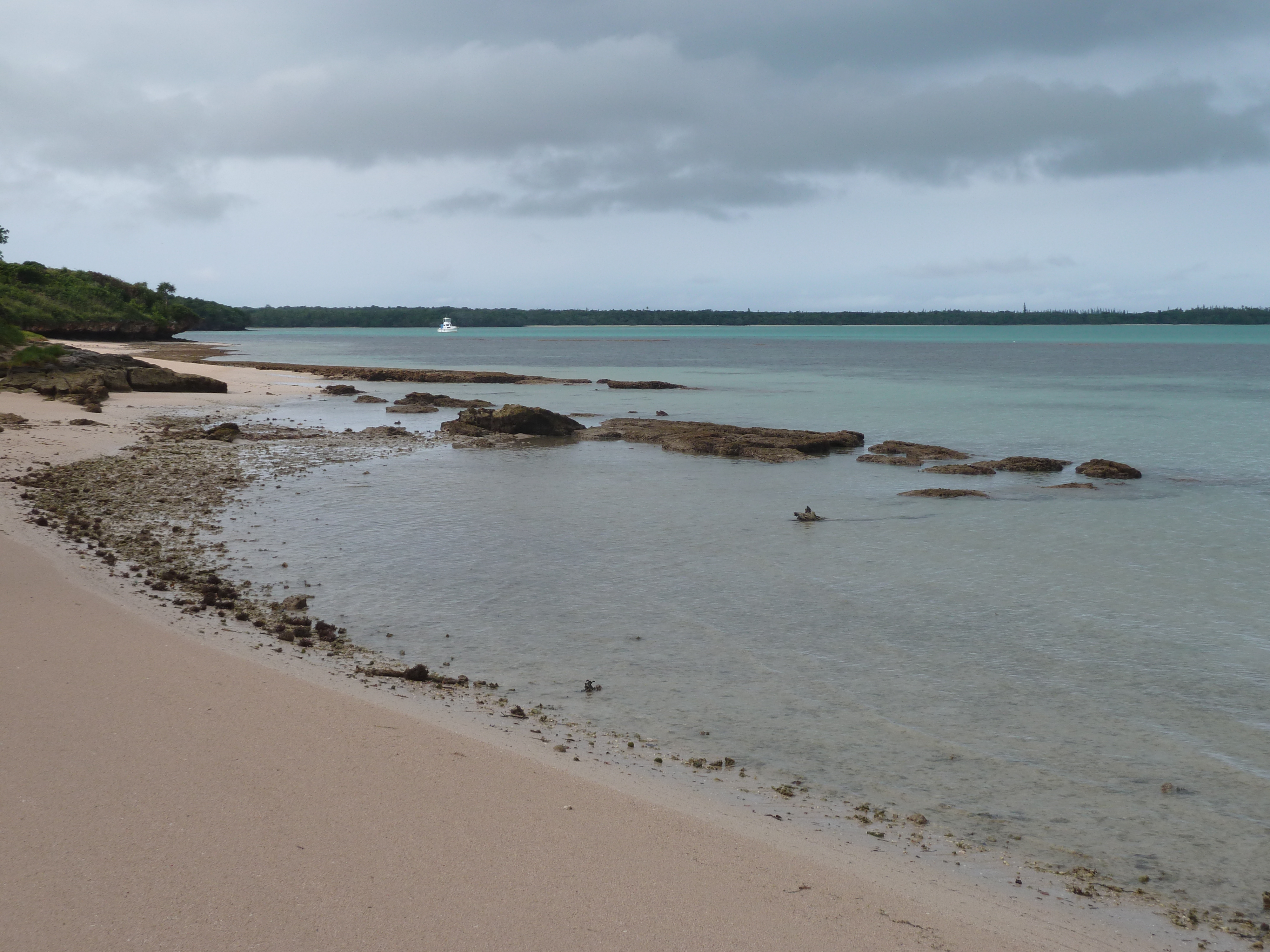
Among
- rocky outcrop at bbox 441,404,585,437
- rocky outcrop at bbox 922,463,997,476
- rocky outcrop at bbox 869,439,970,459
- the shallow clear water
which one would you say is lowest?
the shallow clear water

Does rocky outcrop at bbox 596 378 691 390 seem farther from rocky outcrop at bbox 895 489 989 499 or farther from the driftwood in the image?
the driftwood

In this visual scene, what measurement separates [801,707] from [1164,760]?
2296 mm

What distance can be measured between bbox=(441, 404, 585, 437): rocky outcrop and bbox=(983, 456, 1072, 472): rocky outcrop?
10.6 meters

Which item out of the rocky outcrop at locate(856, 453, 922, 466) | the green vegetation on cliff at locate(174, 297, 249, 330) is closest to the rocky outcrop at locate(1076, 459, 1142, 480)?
the rocky outcrop at locate(856, 453, 922, 466)

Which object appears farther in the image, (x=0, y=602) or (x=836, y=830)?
(x=0, y=602)

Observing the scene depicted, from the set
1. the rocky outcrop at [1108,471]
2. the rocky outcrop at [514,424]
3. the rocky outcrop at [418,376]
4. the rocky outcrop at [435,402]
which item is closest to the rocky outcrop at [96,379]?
the rocky outcrop at [435,402]

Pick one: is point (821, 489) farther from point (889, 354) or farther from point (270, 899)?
point (889, 354)

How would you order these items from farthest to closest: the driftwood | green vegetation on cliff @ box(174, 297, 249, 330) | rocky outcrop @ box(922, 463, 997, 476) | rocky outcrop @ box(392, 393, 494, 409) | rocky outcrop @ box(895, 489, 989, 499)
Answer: green vegetation on cliff @ box(174, 297, 249, 330)
rocky outcrop @ box(392, 393, 494, 409)
rocky outcrop @ box(922, 463, 997, 476)
rocky outcrop @ box(895, 489, 989, 499)
the driftwood

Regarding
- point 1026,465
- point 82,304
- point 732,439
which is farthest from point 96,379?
point 82,304

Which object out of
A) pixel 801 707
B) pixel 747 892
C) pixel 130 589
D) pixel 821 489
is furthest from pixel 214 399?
pixel 747 892

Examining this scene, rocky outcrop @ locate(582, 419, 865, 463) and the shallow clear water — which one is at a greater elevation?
rocky outcrop @ locate(582, 419, 865, 463)

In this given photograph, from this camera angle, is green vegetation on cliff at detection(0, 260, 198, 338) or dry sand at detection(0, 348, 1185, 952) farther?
green vegetation on cliff at detection(0, 260, 198, 338)

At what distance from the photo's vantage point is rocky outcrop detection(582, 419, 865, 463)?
21.8m

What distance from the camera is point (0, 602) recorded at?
287 inches
